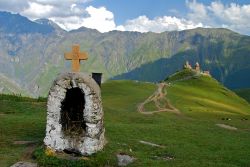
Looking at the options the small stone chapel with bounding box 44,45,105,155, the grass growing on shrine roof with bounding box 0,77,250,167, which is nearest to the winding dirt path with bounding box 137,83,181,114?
the grass growing on shrine roof with bounding box 0,77,250,167

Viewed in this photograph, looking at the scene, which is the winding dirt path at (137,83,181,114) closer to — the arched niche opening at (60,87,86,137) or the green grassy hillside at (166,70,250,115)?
the green grassy hillside at (166,70,250,115)

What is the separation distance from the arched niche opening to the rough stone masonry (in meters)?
0.07

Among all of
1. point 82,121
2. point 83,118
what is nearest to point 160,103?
point 82,121

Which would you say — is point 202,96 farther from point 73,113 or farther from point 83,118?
point 83,118

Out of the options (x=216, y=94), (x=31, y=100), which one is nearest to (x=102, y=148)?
(x=31, y=100)

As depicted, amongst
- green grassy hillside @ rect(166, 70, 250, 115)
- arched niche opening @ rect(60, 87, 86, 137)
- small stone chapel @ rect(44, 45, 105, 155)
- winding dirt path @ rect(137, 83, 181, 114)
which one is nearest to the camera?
small stone chapel @ rect(44, 45, 105, 155)

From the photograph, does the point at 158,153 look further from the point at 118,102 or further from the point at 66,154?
the point at 118,102

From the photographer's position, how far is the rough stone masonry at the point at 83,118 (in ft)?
84.5

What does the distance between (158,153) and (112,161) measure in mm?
4733

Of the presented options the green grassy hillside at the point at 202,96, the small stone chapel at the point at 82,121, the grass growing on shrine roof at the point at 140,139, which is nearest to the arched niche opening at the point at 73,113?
the small stone chapel at the point at 82,121

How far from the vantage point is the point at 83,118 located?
85.7ft

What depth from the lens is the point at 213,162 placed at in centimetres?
2783

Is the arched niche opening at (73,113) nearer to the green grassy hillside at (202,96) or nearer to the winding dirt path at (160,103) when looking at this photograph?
the winding dirt path at (160,103)

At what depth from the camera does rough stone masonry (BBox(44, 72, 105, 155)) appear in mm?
25766
